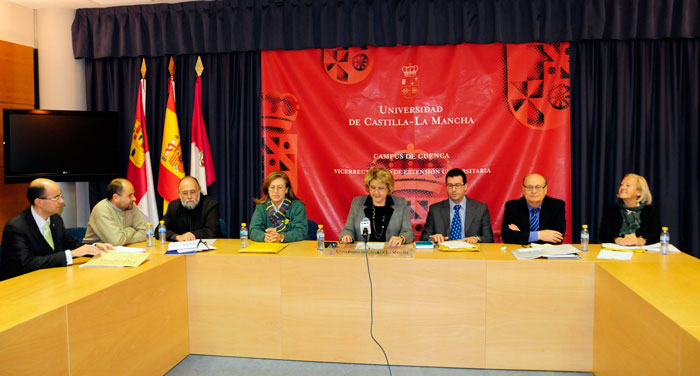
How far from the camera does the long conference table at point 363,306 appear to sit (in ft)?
7.83

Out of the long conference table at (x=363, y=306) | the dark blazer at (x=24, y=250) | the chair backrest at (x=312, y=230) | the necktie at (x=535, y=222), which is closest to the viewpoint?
the long conference table at (x=363, y=306)

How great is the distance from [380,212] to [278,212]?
0.80 m

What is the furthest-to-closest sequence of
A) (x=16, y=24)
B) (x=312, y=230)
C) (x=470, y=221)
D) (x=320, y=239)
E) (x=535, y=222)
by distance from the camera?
(x=16, y=24)
(x=312, y=230)
(x=470, y=221)
(x=535, y=222)
(x=320, y=239)

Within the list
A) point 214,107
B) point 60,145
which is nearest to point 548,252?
point 214,107

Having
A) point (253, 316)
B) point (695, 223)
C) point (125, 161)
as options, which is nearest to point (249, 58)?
point (125, 161)

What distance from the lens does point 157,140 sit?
5.15 meters

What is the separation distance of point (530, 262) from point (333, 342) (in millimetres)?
1269

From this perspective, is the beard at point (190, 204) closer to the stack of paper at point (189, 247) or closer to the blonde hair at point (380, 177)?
the stack of paper at point (189, 247)

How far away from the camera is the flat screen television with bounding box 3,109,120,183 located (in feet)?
14.2

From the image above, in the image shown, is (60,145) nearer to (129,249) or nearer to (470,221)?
(129,249)

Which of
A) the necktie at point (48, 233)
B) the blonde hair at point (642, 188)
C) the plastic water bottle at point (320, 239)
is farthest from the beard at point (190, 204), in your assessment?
the blonde hair at point (642, 188)

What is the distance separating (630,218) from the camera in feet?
11.5

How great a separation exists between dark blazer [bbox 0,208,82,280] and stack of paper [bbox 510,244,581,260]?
105 inches

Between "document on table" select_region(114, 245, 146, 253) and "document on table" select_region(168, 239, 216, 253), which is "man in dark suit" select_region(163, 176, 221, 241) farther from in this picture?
"document on table" select_region(114, 245, 146, 253)
